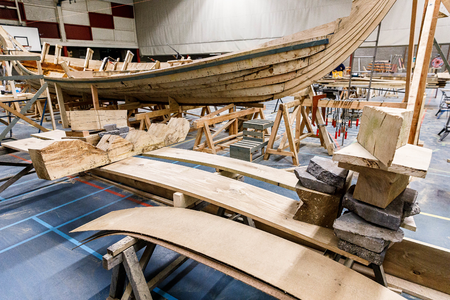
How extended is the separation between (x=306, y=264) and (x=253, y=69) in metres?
3.02

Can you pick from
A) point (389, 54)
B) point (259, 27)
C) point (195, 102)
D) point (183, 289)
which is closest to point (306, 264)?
point (183, 289)

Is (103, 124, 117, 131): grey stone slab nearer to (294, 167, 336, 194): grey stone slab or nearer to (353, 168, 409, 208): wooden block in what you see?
(294, 167, 336, 194): grey stone slab

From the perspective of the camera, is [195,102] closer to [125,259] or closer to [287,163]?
[287,163]

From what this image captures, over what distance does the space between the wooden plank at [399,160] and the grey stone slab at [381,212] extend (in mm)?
248

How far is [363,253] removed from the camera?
121 centimetres

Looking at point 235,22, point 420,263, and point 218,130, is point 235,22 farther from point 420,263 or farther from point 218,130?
point 420,263

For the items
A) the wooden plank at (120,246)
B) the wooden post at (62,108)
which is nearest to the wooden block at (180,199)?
the wooden plank at (120,246)

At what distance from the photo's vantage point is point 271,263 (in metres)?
1.23

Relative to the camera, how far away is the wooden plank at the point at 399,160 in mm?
963

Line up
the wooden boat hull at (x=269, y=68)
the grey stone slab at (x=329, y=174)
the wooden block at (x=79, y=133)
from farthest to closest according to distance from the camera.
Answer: the wooden boat hull at (x=269, y=68), the wooden block at (x=79, y=133), the grey stone slab at (x=329, y=174)

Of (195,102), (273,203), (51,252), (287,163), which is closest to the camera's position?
(273,203)

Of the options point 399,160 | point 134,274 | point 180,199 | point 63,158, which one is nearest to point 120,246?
point 134,274

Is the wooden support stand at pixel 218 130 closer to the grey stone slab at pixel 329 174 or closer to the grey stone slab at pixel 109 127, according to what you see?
the grey stone slab at pixel 109 127

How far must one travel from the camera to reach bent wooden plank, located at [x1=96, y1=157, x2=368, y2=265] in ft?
4.51
